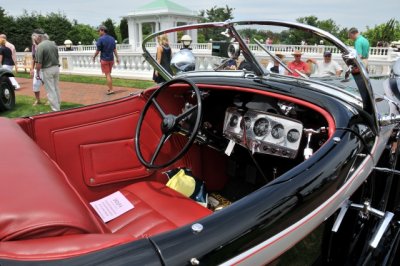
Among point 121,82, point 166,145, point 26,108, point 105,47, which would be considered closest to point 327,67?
point 166,145

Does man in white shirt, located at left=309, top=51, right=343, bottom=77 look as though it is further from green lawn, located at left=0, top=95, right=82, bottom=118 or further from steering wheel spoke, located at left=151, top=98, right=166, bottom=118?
green lawn, located at left=0, top=95, right=82, bottom=118

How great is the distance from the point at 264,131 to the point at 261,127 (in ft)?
0.12

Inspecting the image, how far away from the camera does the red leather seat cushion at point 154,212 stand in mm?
2105

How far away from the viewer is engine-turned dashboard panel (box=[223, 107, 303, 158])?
216 cm

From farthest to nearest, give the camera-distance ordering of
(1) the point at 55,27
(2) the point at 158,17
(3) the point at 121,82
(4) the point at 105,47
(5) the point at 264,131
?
(1) the point at 55,27 < (2) the point at 158,17 < (3) the point at 121,82 < (4) the point at 105,47 < (5) the point at 264,131

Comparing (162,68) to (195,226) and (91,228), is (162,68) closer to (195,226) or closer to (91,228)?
(91,228)

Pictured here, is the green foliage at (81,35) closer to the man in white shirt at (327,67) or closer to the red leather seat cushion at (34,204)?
the man in white shirt at (327,67)

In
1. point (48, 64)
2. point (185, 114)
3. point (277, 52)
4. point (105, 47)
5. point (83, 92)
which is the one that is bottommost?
point (83, 92)

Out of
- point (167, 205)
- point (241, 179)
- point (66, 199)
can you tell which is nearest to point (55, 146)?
point (167, 205)

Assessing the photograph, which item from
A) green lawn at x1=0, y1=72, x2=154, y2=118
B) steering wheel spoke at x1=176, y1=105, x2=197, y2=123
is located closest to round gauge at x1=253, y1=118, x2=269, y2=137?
steering wheel spoke at x1=176, y1=105, x2=197, y2=123

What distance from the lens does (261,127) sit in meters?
2.33

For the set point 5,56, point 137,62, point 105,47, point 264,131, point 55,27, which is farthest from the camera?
point 55,27

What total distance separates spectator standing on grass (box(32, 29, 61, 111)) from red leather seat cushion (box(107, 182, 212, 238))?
175 inches

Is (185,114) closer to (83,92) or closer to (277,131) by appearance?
(277,131)
